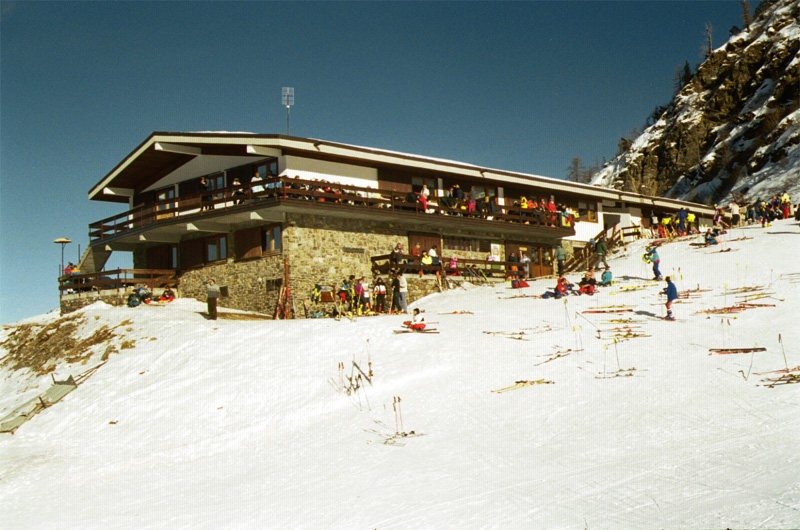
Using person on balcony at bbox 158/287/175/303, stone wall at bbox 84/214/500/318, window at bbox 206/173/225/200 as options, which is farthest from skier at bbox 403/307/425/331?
window at bbox 206/173/225/200

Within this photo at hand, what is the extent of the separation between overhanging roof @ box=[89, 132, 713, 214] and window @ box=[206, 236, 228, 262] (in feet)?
12.3

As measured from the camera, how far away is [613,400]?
49.8 feet

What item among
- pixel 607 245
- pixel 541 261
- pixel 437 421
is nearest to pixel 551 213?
pixel 541 261

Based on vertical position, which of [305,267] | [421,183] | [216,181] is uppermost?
[216,181]

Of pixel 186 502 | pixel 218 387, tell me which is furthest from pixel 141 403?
pixel 186 502

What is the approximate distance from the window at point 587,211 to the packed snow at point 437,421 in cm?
1544

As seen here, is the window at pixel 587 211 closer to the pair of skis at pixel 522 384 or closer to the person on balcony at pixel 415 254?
the person on balcony at pixel 415 254

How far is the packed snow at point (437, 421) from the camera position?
34.7 ft

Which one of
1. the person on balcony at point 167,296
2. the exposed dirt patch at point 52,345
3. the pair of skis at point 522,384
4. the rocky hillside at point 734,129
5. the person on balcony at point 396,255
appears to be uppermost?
the rocky hillside at point 734,129

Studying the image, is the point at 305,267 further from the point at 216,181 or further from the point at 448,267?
the point at 448,267

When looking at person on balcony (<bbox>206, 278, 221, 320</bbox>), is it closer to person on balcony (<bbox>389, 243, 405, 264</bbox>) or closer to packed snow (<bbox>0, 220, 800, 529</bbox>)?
packed snow (<bbox>0, 220, 800, 529</bbox>)

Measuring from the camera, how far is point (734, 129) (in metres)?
74.0

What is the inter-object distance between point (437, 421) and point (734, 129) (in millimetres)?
69060

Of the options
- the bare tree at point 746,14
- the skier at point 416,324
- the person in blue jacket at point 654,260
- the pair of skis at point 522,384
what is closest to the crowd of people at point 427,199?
the skier at point 416,324
